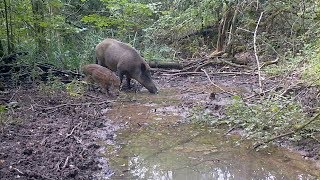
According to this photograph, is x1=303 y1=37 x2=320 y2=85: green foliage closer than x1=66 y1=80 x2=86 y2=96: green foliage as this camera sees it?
Yes

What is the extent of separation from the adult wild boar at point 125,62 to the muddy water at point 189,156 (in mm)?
2846

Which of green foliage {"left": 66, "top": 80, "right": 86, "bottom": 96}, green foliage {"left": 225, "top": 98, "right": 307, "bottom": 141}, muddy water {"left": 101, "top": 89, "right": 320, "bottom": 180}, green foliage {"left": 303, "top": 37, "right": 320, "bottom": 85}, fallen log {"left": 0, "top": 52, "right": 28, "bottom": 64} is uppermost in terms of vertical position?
green foliage {"left": 303, "top": 37, "right": 320, "bottom": 85}

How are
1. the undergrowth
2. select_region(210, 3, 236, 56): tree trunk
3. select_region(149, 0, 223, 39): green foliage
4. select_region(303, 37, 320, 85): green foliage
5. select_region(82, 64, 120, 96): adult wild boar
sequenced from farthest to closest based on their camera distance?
select_region(149, 0, 223, 39): green foliage
select_region(210, 3, 236, 56): tree trunk
select_region(82, 64, 120, 96): adult wild boar
select_region(303, 37, 320, 85): green foliage
the undergrowth

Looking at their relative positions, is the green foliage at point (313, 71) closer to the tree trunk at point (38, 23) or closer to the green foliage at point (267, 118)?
the green foliage at point (267, 118)

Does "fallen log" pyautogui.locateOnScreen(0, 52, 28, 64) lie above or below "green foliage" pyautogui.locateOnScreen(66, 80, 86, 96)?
above

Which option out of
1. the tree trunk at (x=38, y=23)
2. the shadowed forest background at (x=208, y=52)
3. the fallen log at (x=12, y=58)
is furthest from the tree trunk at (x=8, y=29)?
the tree trunk at (x=38, y=23)

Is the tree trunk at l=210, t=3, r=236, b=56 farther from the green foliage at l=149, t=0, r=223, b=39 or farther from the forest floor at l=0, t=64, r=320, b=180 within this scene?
the forest floor at l=0, t=64, r=320, b=180

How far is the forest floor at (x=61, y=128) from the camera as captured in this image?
467cm

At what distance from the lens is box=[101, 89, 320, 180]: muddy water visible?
496 centimetres

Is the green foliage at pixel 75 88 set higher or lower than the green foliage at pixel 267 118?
lower

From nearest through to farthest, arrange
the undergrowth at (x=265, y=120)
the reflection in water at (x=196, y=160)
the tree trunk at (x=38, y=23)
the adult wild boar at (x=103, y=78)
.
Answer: the reflection in water at (x=196, y=160), the undergrowth at (x=265, y=120), the adult wild boar at (x=103, y=78), the tree trunk at (x=38, y=23)

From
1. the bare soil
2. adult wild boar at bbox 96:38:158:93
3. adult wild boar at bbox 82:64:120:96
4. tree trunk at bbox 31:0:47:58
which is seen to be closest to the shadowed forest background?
tree trunk at bbox 31:0:47:58

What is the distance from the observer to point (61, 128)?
6.23 m

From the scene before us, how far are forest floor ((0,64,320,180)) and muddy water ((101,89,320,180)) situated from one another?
0.26 metres
